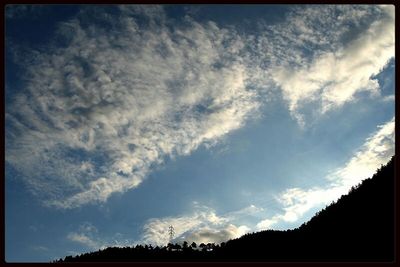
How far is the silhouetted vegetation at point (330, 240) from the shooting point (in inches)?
2324

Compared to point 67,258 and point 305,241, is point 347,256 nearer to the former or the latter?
point 305,241

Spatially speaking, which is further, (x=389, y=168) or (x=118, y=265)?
(x=389, y=168)

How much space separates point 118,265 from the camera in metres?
14.8

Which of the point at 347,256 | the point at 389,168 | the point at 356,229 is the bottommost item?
the point at 347,256

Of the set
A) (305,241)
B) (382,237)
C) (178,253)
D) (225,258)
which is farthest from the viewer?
(178,253)

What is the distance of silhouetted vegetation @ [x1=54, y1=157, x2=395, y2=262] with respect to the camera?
194 feet

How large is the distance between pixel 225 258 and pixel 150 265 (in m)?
87.7

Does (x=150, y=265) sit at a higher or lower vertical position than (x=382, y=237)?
lower

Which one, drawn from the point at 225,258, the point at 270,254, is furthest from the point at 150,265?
the point at 225,258

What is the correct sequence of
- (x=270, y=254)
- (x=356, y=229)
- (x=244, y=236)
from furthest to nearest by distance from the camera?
(x=244, y=236) < (x=270, y=254) < (x=356, y=229)

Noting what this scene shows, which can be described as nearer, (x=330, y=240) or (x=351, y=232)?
(x=351, y=232)

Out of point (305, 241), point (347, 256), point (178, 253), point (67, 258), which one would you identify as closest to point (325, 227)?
point (305, 241)

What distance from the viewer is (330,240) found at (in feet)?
233

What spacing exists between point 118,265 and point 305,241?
74.6 metres
